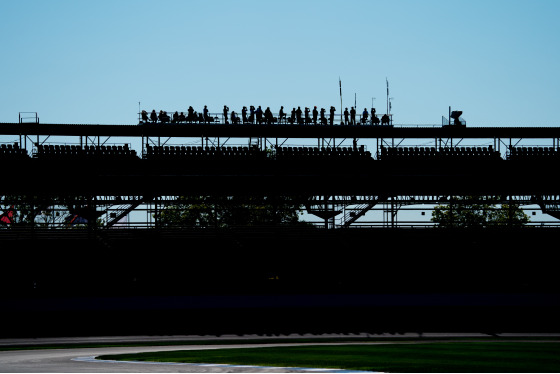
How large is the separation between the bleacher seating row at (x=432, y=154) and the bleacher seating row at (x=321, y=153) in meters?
1.54

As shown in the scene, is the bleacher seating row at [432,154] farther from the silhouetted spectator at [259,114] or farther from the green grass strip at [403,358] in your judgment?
the green grass strip at [403,358]

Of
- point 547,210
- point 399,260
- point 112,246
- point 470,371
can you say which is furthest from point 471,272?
point 470,371

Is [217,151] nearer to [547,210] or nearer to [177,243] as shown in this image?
[177,243]

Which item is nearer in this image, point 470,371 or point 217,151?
point 470,371

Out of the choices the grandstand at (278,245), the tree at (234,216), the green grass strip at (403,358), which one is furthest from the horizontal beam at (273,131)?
the green grass strip at (403,358)

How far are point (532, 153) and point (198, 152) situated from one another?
2394cm

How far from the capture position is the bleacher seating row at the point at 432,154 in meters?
45.3

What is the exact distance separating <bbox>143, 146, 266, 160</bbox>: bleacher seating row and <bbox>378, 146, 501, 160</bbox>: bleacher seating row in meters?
8.92

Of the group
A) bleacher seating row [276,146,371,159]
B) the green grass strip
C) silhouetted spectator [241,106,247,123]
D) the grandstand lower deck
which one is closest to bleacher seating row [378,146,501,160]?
bleacher seating row [276,146,371,159]

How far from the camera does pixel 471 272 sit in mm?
40312

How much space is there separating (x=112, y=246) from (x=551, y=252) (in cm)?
2792

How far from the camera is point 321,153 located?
148 feet

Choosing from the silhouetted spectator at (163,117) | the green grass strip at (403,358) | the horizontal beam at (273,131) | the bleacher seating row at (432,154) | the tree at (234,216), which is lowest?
the green grass strip at (403,358)

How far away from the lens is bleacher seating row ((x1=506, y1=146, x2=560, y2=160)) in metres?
46.1
